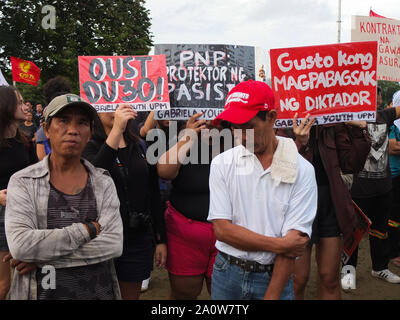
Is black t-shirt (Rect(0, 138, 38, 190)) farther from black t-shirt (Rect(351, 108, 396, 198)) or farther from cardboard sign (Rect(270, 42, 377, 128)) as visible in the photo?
black t-shirt (Rect(351, 108, 396, 198))

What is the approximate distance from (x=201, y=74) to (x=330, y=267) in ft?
6.14

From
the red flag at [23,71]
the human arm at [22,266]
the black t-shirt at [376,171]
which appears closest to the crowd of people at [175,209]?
the human arm at [22,266]

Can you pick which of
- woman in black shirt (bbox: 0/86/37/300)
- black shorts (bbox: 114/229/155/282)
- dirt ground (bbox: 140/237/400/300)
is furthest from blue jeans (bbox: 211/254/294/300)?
dirt ground (bbox: 140/237/400/300)

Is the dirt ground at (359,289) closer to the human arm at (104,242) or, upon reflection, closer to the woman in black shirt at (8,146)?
Result: the woman in black shirt at (8,146)

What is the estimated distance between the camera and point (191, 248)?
2775mm

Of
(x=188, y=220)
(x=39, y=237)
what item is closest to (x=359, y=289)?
(x=188, y=220)

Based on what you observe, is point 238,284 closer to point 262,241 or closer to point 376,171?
point 262,241

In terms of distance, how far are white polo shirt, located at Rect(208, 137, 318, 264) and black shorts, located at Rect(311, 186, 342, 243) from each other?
3.63ft

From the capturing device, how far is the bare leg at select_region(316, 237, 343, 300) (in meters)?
2.93

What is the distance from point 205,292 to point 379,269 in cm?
221

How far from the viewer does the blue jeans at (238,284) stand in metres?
1.94

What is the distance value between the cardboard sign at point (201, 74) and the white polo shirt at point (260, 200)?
1201 millimetres
